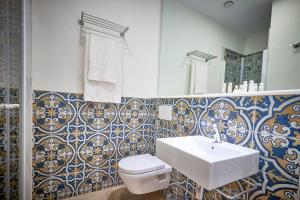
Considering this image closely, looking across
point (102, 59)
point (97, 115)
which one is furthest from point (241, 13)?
point (97, 115)

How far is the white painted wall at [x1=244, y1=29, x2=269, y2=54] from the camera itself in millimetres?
1130

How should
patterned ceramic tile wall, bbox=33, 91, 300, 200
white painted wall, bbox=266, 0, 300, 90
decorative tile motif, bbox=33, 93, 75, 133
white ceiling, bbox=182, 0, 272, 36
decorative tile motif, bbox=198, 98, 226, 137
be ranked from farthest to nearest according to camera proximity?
1. decorative tile motif, bbox=33, 93, 75, 133
2. white ceiling, bbox=182, 0, 272, 36
3. decorative tile motif, bbox=198, 98, 226, 137
4. white painted wall, bbox=266, 0, 300, 90
5. patterned ceramic tile wall, bbox=33, 91, 300, 200

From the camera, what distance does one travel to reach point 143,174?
46.3 inches

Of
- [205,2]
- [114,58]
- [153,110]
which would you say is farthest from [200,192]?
[205,2]

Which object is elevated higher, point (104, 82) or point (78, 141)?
point (104, 82)

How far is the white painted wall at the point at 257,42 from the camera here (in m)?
1.13

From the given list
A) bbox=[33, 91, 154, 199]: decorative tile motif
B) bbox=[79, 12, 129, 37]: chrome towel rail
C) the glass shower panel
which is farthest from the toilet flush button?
the glass shower panel

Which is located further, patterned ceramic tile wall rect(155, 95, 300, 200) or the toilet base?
the toilet base

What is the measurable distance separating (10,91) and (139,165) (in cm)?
104

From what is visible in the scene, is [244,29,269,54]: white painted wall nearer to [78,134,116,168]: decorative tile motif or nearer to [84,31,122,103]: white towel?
[84,31,122,103]: white towel

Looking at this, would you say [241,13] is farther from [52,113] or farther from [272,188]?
[52,113]

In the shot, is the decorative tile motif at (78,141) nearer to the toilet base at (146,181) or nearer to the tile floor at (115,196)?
the tile floor at (115,196)

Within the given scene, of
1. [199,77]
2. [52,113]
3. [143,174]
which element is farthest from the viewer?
[199,77]

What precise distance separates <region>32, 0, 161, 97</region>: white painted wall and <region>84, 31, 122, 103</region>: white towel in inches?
3.1
